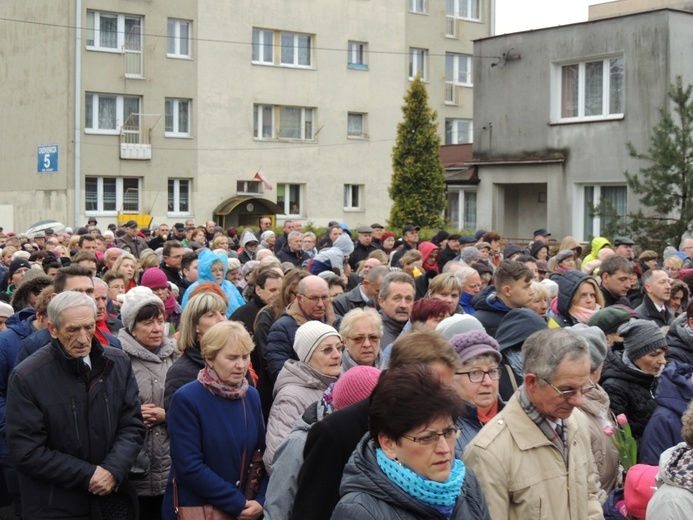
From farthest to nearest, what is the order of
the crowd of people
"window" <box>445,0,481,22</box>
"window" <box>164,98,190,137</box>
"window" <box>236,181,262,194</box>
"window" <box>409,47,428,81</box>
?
"window" <box>445,0,481,22</box> → "window" <box>409,47,428,81</box> → "window" <box>236,181,262,194</box> → "window" <box>164,98,190,137</box> → the crowd of people

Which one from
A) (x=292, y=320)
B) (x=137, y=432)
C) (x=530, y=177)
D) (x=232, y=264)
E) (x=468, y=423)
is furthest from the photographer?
(x=530, y=177)

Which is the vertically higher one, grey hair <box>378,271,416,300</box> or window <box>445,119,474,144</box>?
window <box>445,119,474,144</box>

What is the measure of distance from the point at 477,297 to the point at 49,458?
432 centimetres

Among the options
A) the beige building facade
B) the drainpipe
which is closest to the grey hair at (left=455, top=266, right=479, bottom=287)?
the beige building facade

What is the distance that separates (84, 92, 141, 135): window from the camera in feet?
116

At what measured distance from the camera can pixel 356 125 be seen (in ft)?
137

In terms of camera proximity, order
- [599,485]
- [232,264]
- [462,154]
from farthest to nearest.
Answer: [462,154] < [232,264] < [599,485]

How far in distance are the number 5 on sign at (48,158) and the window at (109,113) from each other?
4.99 feet

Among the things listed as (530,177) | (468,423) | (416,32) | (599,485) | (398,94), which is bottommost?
(599,485)

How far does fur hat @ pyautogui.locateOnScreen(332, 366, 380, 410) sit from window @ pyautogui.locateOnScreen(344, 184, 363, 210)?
122 feet

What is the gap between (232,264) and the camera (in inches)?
484

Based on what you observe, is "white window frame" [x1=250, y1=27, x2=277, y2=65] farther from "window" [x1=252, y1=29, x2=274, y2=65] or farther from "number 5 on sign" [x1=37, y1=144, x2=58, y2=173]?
"number 5 on sign" [x1=37, y1=144, x2=58, y2=173]

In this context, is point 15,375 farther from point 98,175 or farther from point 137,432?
point 98,175

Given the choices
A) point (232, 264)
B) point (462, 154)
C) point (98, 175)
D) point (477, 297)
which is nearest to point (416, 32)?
point (462, 154)
